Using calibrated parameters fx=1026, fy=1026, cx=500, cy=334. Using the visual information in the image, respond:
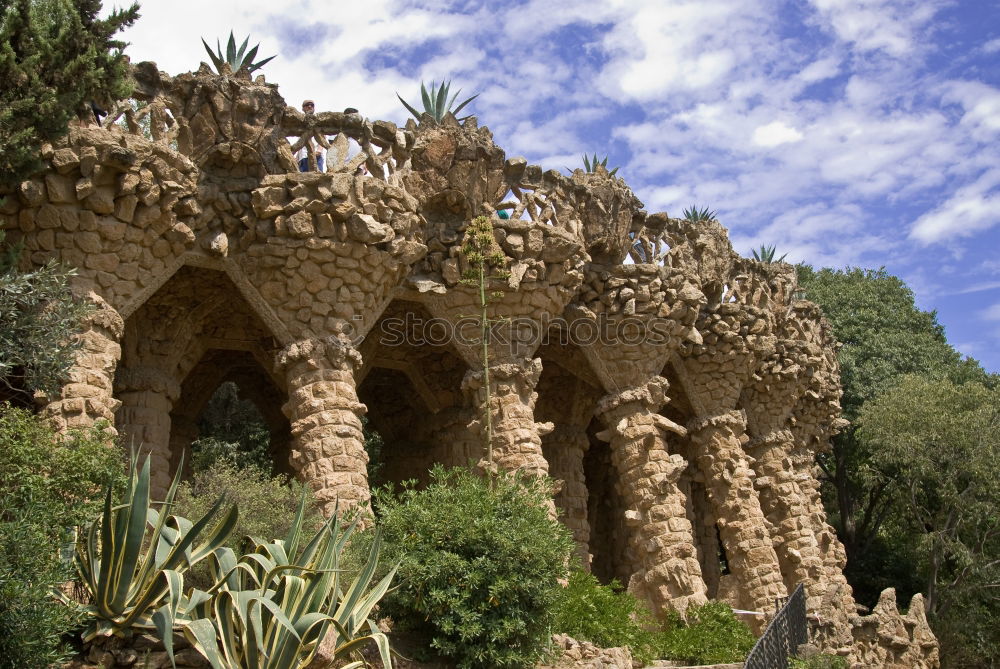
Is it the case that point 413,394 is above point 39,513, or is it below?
above

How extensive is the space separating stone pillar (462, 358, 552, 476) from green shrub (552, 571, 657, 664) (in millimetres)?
1517

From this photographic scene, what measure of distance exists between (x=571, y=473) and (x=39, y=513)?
10355 millimetres

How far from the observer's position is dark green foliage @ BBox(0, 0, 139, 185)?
309 inches

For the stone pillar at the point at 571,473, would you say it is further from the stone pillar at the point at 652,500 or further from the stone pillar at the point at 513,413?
the stone pillar at the point at 513,413

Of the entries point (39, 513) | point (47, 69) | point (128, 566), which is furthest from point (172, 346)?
point (128, 566)

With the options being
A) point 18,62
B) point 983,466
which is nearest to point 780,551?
point 983,466

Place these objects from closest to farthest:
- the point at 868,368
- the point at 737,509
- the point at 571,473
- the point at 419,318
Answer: the point at 419,318
the point at 737,509
the point at 571,473
the point at 868,368

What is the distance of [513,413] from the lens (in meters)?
12.0

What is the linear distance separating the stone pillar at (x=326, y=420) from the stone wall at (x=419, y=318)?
2 centimetres

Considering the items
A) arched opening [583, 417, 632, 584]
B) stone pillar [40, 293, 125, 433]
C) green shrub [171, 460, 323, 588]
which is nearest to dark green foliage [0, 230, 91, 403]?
stone pillar [40, 293, 125, 433]

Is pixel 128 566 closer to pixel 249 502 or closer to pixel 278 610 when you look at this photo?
pixel 278 610

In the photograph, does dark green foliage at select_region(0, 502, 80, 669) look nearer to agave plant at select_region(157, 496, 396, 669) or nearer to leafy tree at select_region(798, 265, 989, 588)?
agave plant at select_region(157, 496, 396, 669)

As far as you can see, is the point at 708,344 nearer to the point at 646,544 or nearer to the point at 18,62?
the point at 646,544

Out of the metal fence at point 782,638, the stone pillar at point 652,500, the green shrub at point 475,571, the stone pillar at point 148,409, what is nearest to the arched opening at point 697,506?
the stone pillar at point 652,500
